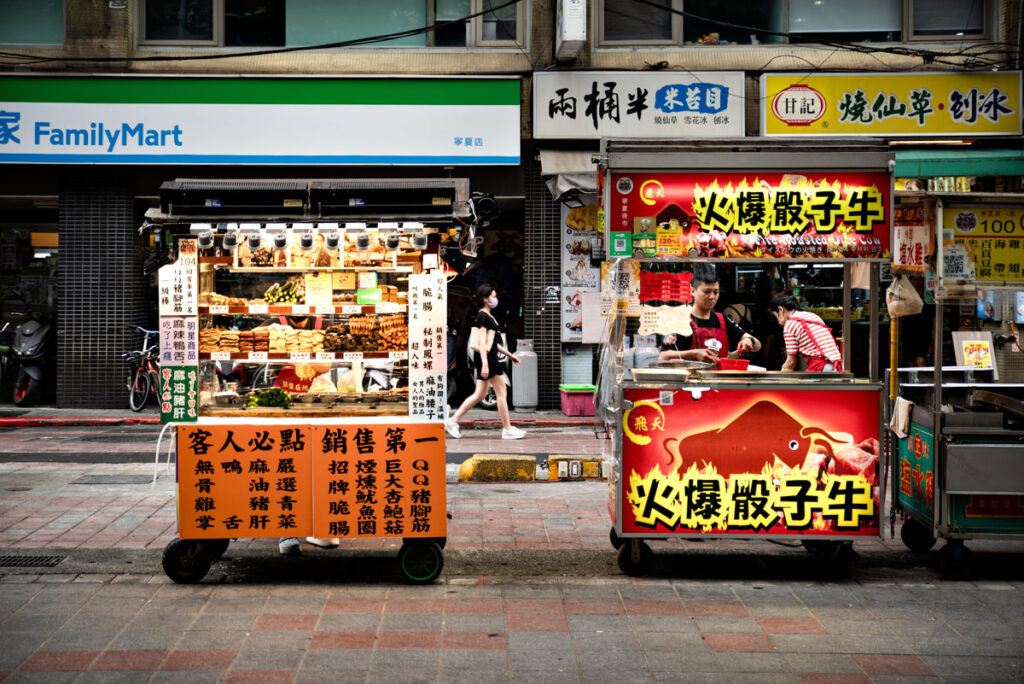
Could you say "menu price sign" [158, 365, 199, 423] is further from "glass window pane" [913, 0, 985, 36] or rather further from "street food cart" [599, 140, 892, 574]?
"glass window pane" [913, 0, 985, 36]

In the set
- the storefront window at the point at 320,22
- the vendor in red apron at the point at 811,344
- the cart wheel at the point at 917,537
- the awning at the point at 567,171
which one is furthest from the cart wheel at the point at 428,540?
the storefront window at the point at 320,22

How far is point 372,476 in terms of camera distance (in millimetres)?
6902

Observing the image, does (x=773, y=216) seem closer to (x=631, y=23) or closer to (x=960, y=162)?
(x=960, y=162)

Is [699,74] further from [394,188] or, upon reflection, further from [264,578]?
[264,578]

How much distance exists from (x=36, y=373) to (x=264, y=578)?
406 inches

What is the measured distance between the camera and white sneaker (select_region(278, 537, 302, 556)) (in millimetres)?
7668

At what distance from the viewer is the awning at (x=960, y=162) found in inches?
559

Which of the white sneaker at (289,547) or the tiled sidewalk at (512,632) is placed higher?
the white sneaker at (289,547)

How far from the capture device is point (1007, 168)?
15023mm

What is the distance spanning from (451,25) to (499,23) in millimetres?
759

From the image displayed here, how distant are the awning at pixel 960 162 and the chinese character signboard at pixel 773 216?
739 cm

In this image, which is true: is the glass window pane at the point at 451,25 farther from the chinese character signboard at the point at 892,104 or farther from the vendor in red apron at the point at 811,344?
the vendor in red apron at the point at 811,344

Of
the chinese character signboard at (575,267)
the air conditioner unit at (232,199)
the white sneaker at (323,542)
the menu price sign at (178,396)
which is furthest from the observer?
the chinese character signboard at (575,267)

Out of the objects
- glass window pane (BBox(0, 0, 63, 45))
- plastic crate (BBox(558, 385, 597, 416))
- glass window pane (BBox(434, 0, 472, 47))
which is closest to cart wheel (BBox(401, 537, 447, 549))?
plastic crate (BBox(558, 385, 597, 416))
